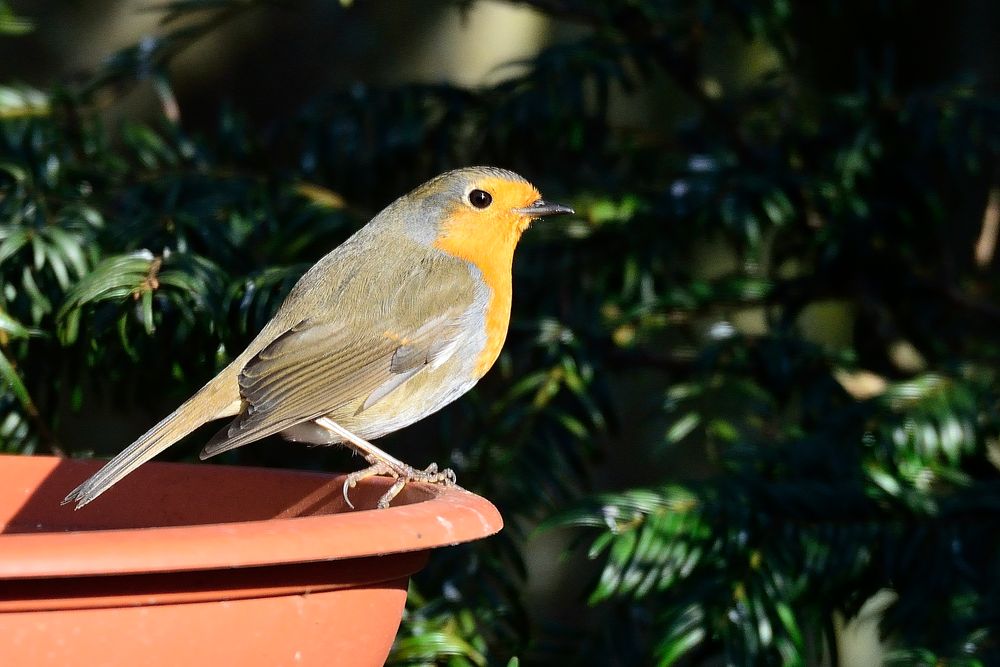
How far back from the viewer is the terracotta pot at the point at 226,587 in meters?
0.97

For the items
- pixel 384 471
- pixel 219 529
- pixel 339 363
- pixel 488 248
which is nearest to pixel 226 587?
pixel 219 529

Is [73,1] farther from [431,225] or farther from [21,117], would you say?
[431,225]

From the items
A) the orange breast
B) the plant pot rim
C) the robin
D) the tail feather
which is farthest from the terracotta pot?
the orange breast

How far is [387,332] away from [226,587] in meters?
1.06

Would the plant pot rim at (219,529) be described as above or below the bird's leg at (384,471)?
above

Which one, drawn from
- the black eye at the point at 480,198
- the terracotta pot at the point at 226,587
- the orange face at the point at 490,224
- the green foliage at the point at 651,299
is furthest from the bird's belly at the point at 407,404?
the terracotta pot at the point at 226,587

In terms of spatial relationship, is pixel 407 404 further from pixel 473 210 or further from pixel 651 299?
pixel 651 299

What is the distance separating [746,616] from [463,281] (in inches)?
33.9

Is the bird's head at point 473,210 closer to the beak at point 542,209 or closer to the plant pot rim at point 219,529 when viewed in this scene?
the beak at point 542,209

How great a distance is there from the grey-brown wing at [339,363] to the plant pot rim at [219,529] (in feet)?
0.80

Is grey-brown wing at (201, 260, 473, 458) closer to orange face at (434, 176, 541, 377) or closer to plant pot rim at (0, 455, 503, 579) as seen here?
orange face at (434, 176, 541, 377)

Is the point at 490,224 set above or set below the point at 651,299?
above

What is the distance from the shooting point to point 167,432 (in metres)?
1.70

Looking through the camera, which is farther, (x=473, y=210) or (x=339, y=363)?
(x=473, y=210)
